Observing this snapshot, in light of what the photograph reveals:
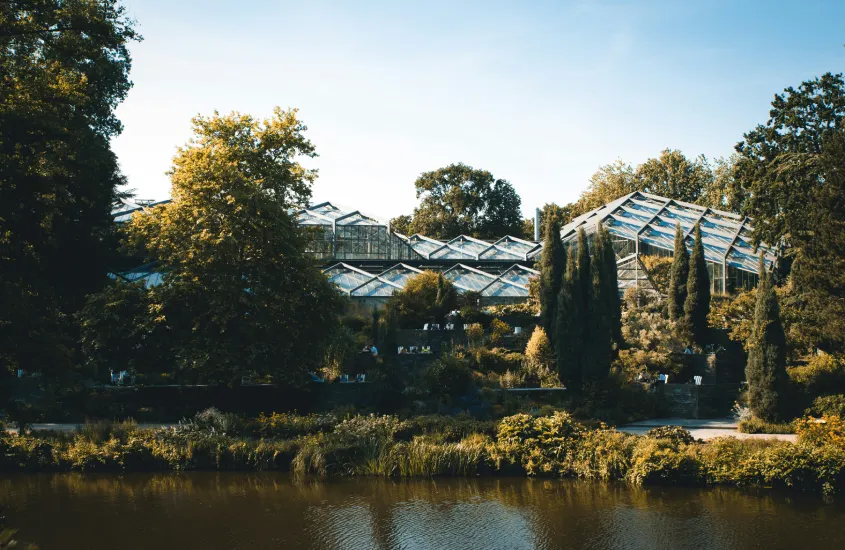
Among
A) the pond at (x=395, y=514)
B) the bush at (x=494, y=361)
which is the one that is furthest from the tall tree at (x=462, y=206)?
the pond at (x=395, y=514)

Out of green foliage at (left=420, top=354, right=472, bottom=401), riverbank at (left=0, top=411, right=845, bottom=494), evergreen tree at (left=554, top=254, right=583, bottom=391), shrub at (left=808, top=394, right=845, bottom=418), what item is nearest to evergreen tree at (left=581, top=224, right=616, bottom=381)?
evergreen tree at (left=554, top=254, right=583, bottom=391)

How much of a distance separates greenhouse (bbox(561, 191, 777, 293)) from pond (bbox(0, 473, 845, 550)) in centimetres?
1886

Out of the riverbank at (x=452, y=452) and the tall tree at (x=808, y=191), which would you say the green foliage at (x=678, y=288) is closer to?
the tall tree at (x=808, y=191)

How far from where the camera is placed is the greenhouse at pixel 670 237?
36094 mm

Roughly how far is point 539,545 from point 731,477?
602 cm

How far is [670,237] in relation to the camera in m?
38.7

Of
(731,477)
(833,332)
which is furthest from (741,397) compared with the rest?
(731,477)

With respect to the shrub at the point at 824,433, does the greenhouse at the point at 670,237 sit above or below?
above

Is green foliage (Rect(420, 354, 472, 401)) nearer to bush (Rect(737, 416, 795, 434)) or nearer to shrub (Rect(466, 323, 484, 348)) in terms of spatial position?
shrub (Rect(466, 323, 484, 348))

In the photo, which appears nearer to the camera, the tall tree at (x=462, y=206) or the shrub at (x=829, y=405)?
the shrub at (x=829, y=405)

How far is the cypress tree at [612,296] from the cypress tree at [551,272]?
1681mm

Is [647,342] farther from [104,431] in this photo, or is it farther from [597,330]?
[104,431]

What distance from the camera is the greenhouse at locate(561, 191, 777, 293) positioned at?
3609 centimetres

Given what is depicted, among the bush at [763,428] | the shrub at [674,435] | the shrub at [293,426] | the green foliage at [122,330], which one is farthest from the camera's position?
the green foliage at [122,330]
